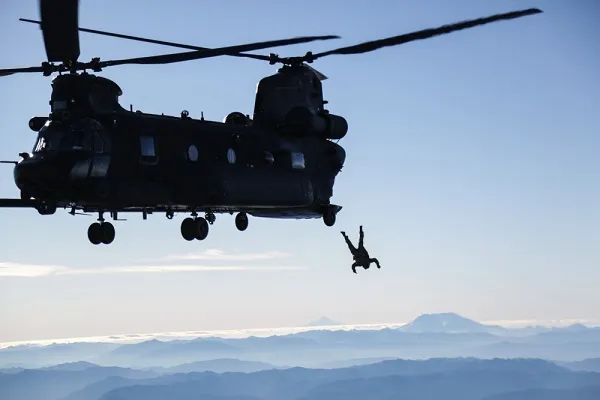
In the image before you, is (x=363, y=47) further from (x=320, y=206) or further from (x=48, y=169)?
(x=48, y=169)

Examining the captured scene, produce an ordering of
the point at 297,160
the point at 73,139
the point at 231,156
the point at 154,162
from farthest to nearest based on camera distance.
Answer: the point at 297,160 → the point at 231,156 → the point at 154,162 → the point at 73,139

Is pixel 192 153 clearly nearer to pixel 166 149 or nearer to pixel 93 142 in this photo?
pixel 166 149

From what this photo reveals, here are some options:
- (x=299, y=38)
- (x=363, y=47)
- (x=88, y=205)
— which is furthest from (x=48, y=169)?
(x=363, y=47)

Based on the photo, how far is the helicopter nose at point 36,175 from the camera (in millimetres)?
37938

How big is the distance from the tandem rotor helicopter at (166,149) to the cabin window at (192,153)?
41 mm

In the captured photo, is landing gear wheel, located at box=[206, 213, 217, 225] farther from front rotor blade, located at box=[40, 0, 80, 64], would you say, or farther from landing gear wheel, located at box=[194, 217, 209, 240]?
front rotor blade, located at box=[40, 0, 80, 64]

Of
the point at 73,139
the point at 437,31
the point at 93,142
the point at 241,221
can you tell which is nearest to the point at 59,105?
the point at 73,139

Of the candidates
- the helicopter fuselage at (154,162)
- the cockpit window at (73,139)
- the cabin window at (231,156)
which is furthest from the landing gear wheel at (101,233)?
the cabin window at (231,156)

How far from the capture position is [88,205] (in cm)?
3947

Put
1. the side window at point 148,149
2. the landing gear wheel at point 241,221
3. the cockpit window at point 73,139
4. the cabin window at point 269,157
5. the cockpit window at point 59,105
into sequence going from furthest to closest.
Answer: the landing gear wheel at point 241,221 → the cabin window at point 269,157 → the side window at point 148,149 → the cockpit window at point 59,105 → the cockpit window at point 73,139

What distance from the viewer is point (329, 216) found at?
49.6 metres

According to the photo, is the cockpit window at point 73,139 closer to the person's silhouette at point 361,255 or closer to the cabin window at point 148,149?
the cabin window at point 148,149

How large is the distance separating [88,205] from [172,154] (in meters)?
4.03

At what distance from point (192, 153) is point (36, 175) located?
6746 millimetres
